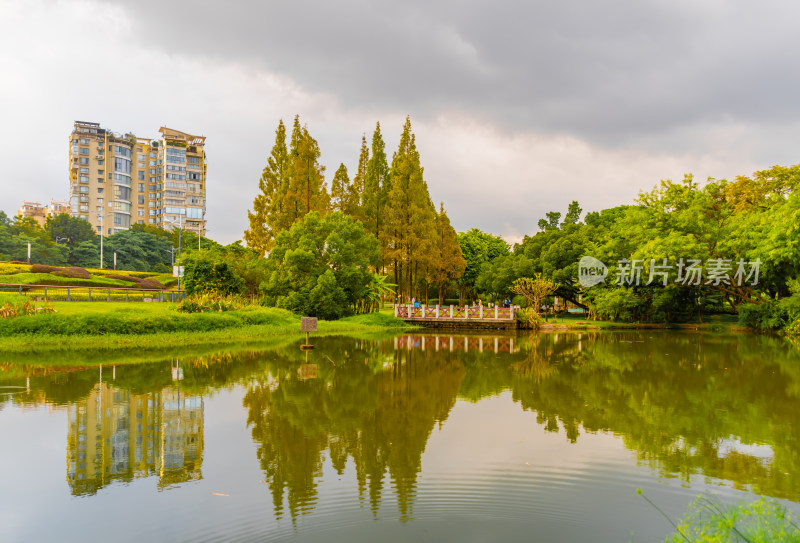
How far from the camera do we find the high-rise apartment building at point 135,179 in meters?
98.2

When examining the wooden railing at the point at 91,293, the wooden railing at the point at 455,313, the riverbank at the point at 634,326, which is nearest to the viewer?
the wooden railing at the point at 91,293

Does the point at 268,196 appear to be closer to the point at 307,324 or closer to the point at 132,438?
the point at 307,324

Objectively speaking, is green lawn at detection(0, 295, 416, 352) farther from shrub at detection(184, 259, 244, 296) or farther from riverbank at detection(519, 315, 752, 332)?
riverbank at detection(519, 315, 752, 332)

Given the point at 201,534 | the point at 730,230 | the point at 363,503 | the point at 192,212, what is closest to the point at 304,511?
the point at 363,503

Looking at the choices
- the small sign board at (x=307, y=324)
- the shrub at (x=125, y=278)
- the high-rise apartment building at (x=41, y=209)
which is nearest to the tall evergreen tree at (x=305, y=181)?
the small sign board at (x=307, y=324)

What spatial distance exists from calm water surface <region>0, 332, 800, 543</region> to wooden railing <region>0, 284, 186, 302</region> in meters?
17.1

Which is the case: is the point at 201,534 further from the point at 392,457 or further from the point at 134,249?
the point at 134,249

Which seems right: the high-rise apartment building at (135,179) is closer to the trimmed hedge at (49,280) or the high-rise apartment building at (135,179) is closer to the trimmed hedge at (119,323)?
the trimmed hedge at (49,280)

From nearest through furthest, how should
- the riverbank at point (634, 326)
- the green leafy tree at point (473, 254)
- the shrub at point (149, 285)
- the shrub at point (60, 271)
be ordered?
the riverbank at point (634, 326), the shrub at point (60, 271), the shrub at point (149, 285), the green leafy tree at point (473, 254)

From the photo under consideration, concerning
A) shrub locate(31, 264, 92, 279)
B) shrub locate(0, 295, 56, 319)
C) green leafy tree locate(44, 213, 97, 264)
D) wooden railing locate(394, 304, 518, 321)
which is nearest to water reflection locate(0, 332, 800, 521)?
shrub locate(0, 295, 56, 319)

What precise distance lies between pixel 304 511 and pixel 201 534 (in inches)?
39.7

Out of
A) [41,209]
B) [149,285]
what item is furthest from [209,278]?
[41,209]

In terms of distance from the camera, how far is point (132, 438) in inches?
294

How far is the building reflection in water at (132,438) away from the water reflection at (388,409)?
3 centimetres
